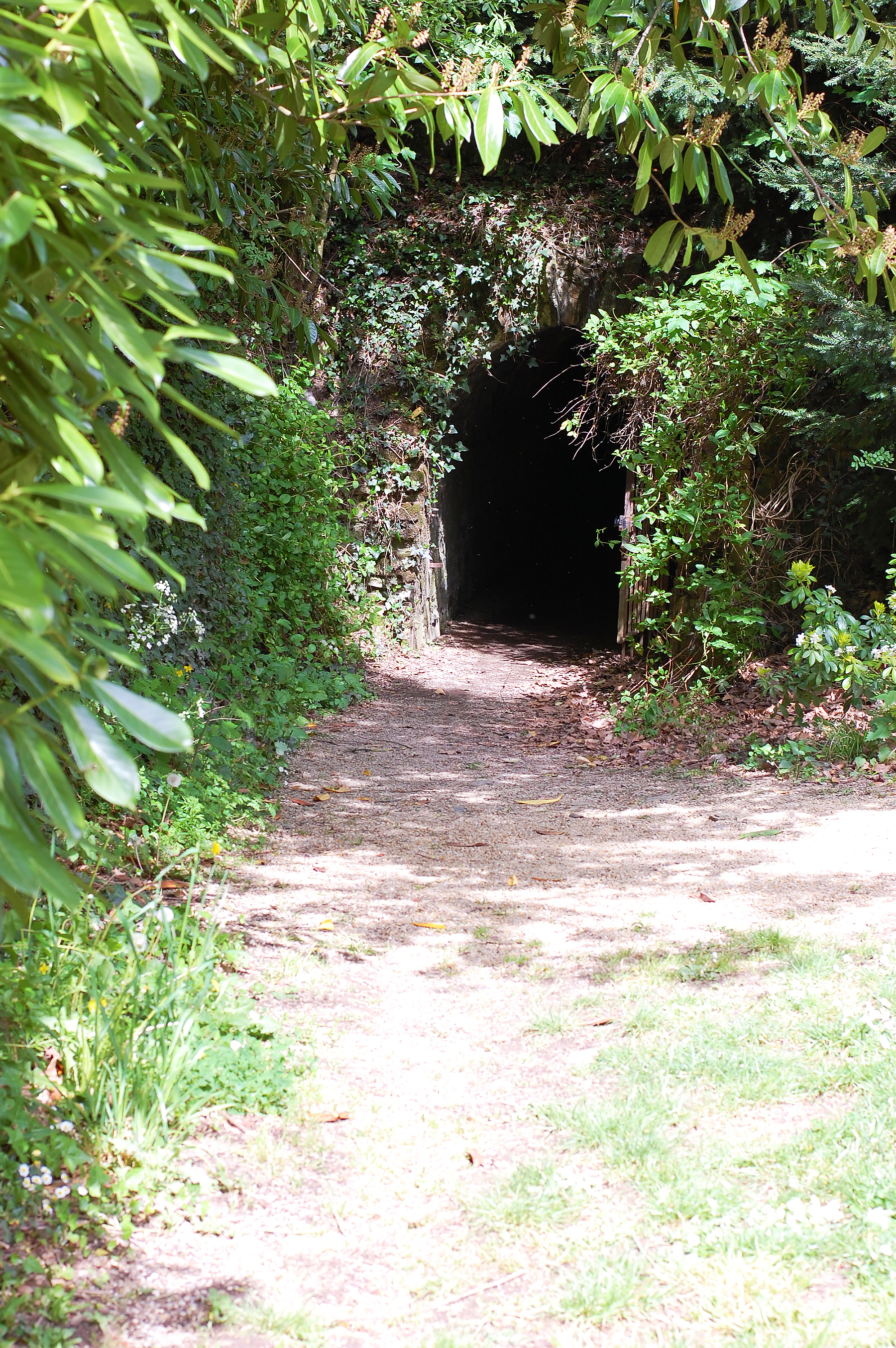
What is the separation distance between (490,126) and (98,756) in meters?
1.39

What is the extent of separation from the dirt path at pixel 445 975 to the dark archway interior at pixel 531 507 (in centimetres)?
475

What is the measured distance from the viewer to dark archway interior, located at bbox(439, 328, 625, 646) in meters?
10.6

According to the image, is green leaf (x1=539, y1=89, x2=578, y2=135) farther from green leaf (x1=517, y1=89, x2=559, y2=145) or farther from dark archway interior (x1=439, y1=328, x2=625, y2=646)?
dark archway interior (x1=439, y1=328, x2=625, y2=646)

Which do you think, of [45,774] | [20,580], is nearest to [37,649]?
[20,580]

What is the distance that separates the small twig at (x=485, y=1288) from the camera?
184cm

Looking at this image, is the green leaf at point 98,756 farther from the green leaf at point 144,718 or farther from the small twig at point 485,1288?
the small twig at point 485,1288

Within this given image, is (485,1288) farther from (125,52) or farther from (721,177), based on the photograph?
(721,177)

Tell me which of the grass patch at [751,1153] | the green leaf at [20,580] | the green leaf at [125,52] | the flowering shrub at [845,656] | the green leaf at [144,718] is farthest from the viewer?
the flowering shrub at [845,656]

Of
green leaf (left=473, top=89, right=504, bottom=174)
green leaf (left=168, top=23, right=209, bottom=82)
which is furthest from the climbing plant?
green leaf (left=168, top=23, right=209, bottom=82)

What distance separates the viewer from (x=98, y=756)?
101 cm

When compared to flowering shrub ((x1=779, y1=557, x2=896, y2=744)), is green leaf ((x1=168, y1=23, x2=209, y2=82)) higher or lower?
higher

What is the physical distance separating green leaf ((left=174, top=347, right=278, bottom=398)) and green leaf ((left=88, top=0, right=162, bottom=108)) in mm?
306

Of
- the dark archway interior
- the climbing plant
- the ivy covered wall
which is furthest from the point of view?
the dark archway interior

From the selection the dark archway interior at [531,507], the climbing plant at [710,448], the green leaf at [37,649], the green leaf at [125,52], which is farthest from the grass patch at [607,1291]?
the dark archway interior at [531,507]
